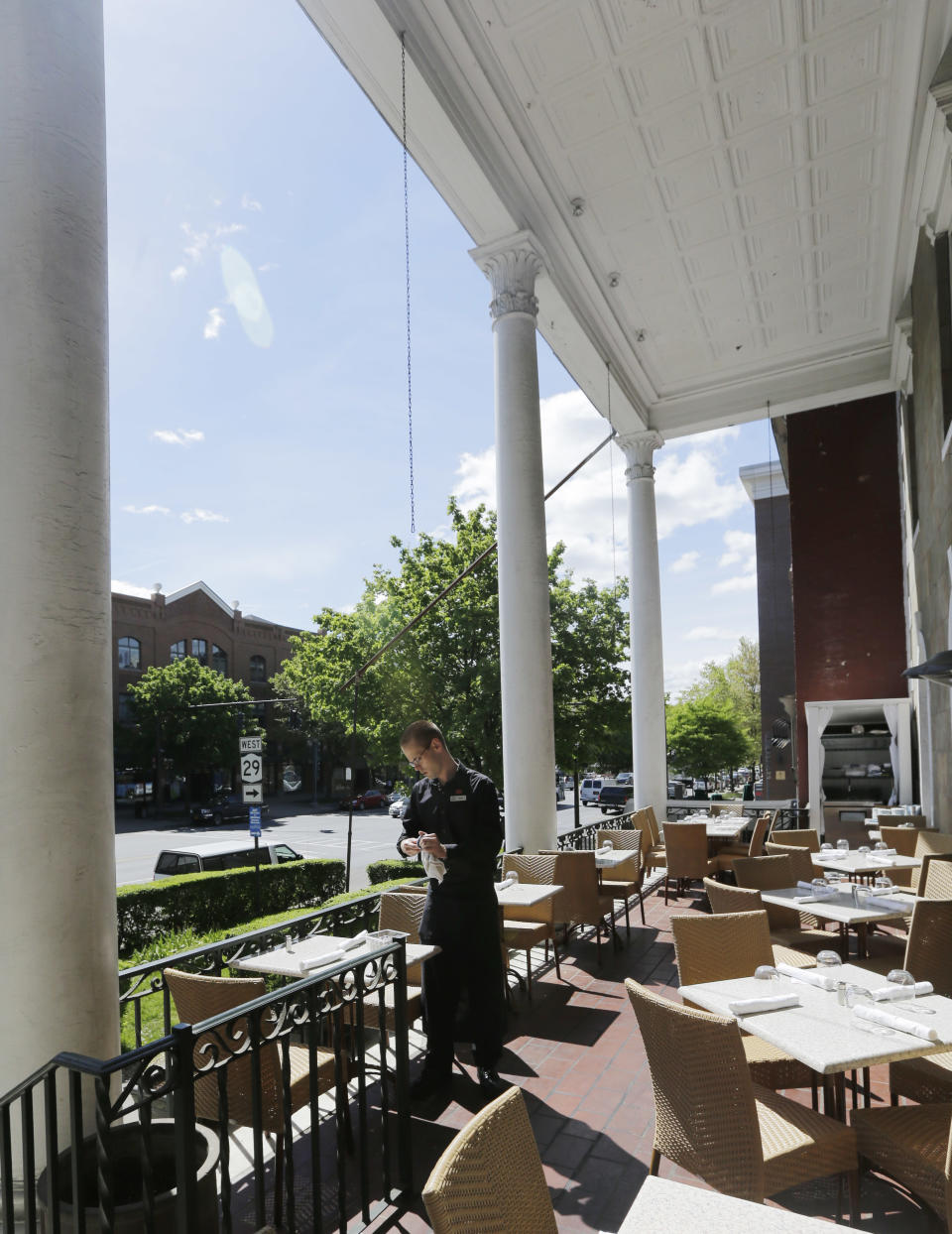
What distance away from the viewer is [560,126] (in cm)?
768

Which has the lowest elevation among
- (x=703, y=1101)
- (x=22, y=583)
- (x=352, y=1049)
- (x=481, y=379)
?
(x=352, y=1049)

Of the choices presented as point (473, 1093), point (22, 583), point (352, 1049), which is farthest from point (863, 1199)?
point (22, 583)

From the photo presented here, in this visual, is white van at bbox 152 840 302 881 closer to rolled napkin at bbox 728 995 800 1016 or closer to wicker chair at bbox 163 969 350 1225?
wicker chair at bbox 163 969 350 1225

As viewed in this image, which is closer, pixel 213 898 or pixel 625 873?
pixel 625 873

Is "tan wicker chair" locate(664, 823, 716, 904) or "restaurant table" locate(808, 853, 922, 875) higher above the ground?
"restaurant table" locate(808, 853, 922, 875)

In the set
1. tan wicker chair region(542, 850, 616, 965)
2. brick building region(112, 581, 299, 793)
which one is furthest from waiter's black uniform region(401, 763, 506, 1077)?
brick building region(112, 581, 299, 793)

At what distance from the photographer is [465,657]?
17.0 m

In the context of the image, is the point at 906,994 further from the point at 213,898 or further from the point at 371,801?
the point at 371,801

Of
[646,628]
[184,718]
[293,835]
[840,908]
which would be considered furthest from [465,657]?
[184,718]

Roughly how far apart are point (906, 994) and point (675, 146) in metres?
7.90

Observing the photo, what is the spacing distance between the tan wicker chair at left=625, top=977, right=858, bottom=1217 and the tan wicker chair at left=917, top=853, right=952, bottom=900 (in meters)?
3.72

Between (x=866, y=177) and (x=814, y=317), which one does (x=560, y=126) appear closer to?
(x=866, y=177)

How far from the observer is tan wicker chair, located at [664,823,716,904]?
370 inches

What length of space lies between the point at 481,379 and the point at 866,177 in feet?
16.7
